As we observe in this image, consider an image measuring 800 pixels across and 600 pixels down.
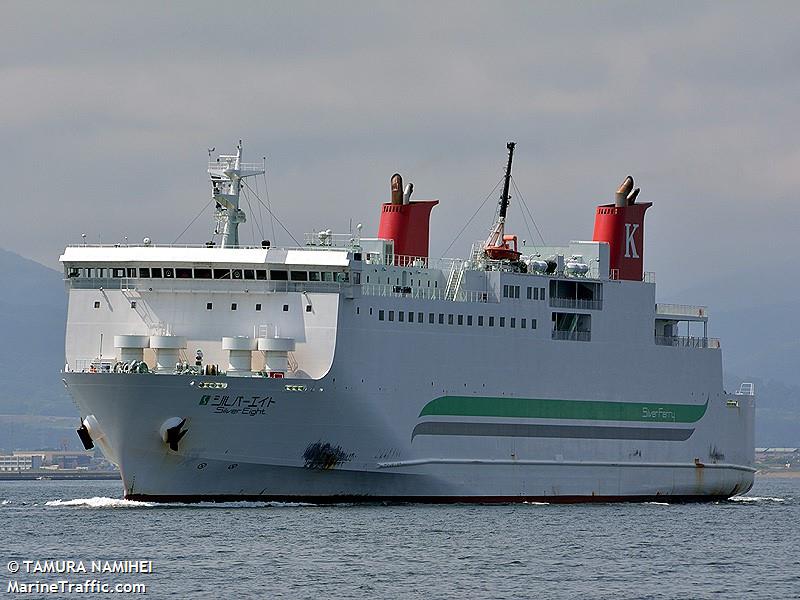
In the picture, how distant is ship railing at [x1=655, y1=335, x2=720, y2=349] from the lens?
62862 mm

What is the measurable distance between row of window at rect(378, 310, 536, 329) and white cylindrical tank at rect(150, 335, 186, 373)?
5.97 m

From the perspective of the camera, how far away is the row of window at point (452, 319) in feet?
174

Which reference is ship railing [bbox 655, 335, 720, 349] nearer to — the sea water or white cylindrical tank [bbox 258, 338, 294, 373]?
the sea water

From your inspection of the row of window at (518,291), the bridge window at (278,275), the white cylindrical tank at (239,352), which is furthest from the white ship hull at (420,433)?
the bridge window at (278,275)

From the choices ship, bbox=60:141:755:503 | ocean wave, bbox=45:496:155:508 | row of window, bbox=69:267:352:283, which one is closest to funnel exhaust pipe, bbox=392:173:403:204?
ship, bbox=60:141:755:503

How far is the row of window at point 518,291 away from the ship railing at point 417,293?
29.6 inches

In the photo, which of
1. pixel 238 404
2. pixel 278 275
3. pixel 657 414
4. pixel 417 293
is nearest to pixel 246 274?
pixel 278 275

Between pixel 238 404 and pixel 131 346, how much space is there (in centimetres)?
367

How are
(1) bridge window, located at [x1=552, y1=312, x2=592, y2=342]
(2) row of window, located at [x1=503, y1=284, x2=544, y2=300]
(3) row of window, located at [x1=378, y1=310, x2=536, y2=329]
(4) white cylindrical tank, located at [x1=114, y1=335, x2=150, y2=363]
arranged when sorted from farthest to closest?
(1) bridge window, located at [x1=552, y1=312, x2=592, y2=342], (2) row of window, located at [x1=503, y1=284, x2=544, y2=300], (3) row of window, located at [x1=378, y1=310, x2=536, y2=329], (4) white cylindrical tank, located at [x1=114, y1=335, x2=150, y2=363]

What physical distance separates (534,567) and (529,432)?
1658cm

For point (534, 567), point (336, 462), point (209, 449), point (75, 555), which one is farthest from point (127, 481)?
point (534, 567)

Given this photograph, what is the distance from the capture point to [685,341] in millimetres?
63938

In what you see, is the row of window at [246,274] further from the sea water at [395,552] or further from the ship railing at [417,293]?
the sea water at [395,552]

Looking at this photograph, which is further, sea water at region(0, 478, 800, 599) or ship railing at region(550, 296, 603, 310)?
ship railing at region(550, 296, 603, 310)
